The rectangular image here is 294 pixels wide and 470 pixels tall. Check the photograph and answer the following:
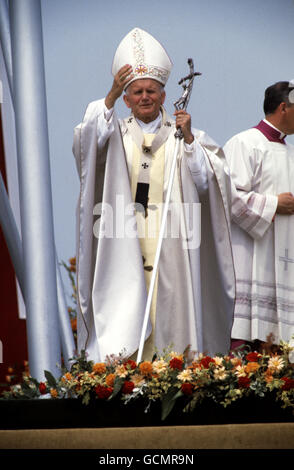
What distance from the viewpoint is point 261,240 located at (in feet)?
25.2

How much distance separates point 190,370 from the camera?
5.56 meters

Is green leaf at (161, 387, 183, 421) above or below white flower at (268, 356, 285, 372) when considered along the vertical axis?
below

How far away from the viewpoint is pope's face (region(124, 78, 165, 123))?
6879 millimetres

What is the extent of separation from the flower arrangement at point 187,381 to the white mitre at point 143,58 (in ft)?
6.81

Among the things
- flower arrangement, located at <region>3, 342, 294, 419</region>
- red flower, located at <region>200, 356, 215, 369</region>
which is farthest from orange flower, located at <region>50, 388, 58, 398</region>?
red flower, located at <region>200, 356, 215, 369</region>

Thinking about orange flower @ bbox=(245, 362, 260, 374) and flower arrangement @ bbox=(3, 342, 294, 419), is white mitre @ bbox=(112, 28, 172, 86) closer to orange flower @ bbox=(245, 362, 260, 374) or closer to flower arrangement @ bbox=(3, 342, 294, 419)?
flower arrangement @ bbox=(3, 342, 294, 419)

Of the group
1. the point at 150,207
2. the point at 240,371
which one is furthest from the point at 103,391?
the point at 150,207

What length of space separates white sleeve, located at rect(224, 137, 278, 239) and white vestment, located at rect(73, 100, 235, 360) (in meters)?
0.48

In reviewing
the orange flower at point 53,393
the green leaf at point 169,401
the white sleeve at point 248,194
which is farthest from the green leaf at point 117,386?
the white sleeve at point 248,194

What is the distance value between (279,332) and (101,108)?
2046mm

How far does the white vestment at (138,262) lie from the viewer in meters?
6.68

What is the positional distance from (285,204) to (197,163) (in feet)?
3.40

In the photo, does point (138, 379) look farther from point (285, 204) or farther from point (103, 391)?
point (285, 204)
